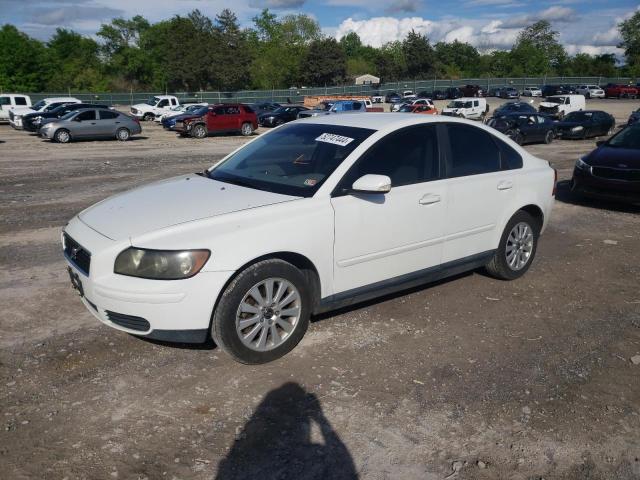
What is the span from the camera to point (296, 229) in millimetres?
3783

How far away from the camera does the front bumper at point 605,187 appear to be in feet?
28.4

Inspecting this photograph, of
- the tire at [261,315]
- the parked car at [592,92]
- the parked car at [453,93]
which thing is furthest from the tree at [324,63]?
the tire at [261,315]

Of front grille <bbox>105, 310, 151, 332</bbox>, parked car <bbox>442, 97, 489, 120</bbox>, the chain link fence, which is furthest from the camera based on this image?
the chain link fence

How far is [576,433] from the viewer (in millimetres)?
3201

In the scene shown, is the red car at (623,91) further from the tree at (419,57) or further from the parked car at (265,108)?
the parked car at (265,108)

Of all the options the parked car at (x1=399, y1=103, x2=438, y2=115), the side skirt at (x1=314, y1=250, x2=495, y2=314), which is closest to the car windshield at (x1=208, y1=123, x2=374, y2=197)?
the side skirt at (x1=314, y1=250, x2=495, y2=314)

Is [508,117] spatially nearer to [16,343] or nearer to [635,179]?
[635,179]

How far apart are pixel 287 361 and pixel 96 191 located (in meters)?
8.19

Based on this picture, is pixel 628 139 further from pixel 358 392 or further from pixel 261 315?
pixel 261 315

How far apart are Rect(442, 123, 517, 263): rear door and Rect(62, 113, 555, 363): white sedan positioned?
0.01 metres

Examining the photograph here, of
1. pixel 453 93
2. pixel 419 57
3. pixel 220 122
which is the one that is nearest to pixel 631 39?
pixel 419 57

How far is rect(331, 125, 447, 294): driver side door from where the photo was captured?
4094 millimetres

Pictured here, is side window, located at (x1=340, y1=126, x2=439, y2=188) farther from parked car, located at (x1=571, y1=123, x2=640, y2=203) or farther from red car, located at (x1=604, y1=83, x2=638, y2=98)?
red car, located at (x1=604, y1=83, x2=638, y2=98)

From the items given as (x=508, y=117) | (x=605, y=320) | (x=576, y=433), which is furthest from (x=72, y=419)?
(x=508, y=117)
